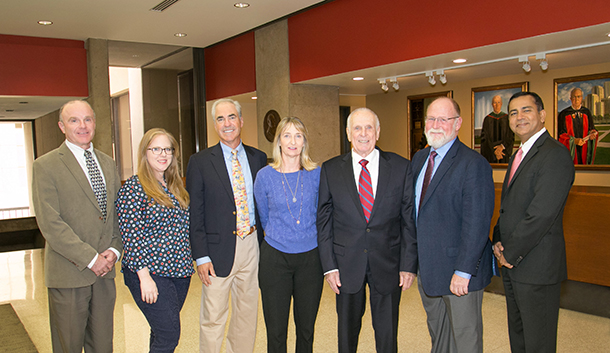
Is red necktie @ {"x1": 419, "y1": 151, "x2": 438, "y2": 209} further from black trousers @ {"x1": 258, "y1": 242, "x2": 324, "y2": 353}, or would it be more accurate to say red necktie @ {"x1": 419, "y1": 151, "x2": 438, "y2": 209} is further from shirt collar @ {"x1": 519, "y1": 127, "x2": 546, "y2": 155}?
black trousers @ {"x1": 258, "y1": 242, "x2": 324, "y2": 353}

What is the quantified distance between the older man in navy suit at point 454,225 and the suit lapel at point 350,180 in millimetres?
381

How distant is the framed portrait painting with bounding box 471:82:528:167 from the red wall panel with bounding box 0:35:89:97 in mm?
7011

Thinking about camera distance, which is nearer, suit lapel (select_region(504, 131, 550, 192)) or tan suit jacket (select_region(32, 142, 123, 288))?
tan suit jacket (select_region(32, 142, 123, 288))

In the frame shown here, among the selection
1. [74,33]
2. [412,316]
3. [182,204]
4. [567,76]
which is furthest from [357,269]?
[74,33]

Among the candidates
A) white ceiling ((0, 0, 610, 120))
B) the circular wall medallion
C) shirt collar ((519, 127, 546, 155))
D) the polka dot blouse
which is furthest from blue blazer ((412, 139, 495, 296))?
the circular wall medallion

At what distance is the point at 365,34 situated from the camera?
571 centimetres

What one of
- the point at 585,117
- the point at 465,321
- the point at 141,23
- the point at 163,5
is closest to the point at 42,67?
the point at 141,23

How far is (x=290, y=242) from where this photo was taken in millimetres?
2691

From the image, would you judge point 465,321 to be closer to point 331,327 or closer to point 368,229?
point 368,229

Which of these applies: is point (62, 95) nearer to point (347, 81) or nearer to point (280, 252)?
point (347, 81)

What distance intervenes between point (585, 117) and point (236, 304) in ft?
19.9

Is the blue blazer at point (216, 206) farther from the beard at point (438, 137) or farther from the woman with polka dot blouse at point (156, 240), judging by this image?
the beard at point (438, 137)

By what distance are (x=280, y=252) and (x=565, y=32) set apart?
3320mm

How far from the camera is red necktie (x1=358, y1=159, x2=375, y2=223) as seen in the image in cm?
262
